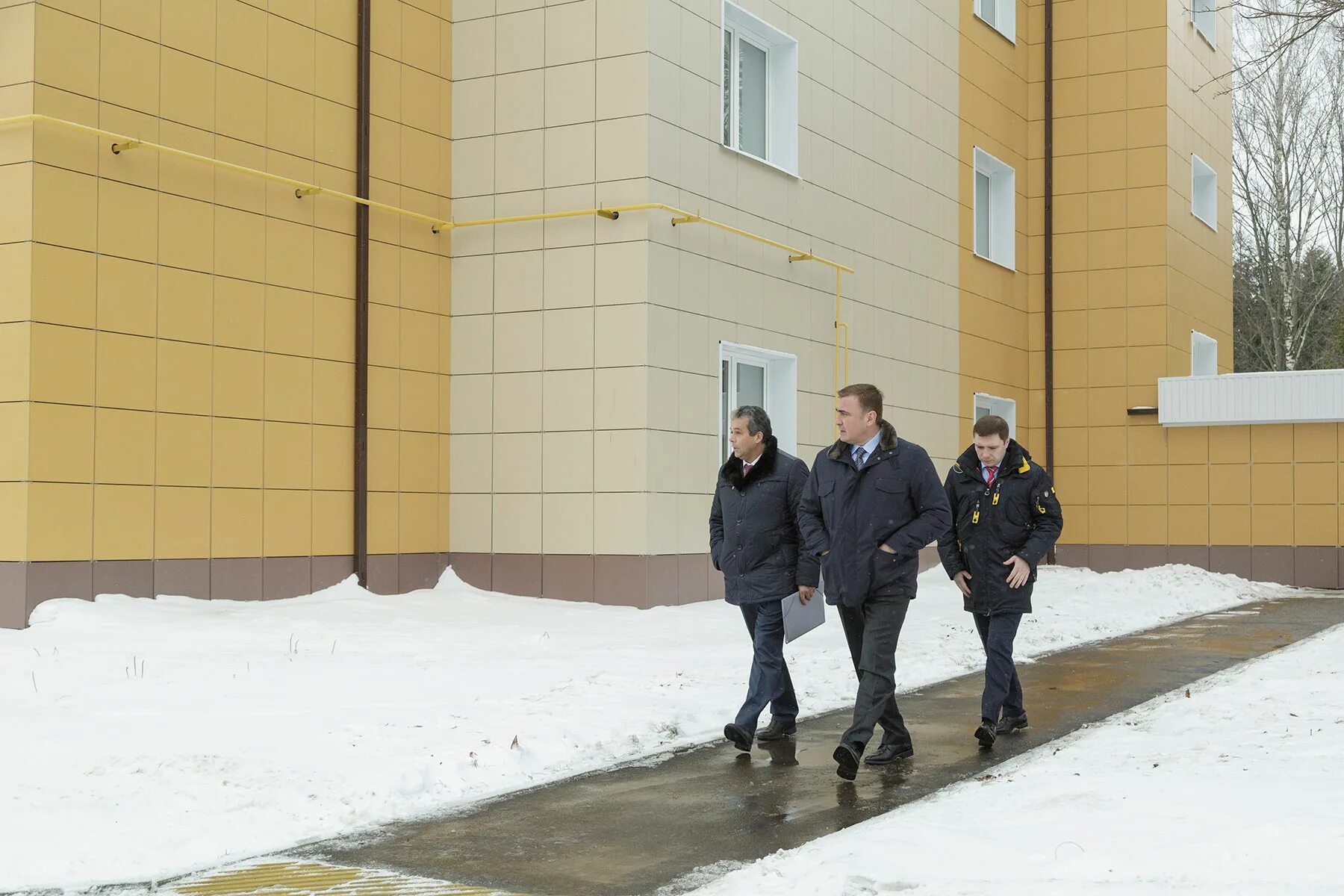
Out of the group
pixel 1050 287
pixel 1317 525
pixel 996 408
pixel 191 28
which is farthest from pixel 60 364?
pixel 1317 525

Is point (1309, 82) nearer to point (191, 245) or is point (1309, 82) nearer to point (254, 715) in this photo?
point (191, 245)

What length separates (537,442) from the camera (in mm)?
14492

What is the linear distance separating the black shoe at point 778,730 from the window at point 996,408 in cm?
1385

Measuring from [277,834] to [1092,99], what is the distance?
2043cm

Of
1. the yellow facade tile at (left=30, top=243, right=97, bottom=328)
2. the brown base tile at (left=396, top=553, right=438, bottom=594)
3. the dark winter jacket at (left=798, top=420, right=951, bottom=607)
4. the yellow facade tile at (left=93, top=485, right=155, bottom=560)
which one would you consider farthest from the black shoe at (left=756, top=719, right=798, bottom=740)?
the brown base tile at (left=396, top=553, right=438, bottom=594)

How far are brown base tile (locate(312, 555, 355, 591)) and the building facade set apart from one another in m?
0.13

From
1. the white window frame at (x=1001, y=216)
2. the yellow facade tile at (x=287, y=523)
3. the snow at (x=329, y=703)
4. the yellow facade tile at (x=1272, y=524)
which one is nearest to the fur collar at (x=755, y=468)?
the snow at (x=329, y=703)

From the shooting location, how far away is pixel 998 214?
23.1 metres

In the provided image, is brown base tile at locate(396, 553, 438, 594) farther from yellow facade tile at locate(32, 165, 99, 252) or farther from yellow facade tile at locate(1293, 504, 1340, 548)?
yellow facade tile at locate(1293, 504, 1340, 548)

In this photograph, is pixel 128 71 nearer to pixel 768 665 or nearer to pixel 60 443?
pixel 60 443

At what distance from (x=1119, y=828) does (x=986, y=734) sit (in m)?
2.33

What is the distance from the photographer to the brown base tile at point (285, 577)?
12.9 meters

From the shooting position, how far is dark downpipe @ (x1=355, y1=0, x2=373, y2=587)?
545 inches

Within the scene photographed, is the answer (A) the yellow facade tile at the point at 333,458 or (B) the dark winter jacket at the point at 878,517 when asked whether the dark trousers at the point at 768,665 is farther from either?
(A) the yellow facade tile at the point at 333,458
